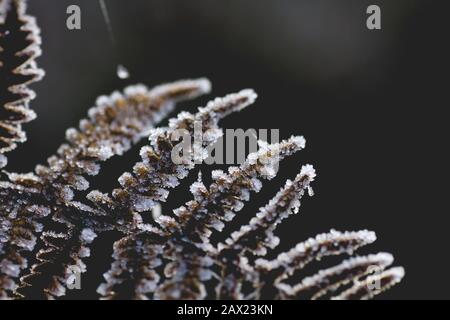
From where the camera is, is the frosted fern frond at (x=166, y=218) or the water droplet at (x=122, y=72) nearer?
the frosted fern frond at (x=166, y=218)

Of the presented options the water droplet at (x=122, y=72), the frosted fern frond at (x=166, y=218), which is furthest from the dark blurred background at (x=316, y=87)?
the frosted fern frond at (x=166, y=218)

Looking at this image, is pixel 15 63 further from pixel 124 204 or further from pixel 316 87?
pixel 316 87

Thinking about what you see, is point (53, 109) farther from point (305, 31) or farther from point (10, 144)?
point (305, 31)

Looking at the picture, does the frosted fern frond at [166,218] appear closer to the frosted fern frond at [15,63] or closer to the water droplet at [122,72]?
the frosted fern frond at [15,63]

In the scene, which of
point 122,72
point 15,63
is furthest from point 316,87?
point 15,63

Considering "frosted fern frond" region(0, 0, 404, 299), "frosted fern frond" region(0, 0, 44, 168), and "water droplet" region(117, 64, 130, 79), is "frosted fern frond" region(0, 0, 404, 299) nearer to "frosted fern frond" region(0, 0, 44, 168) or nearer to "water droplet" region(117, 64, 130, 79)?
"frosted fern frond" region(0, 0, 44, 168)
